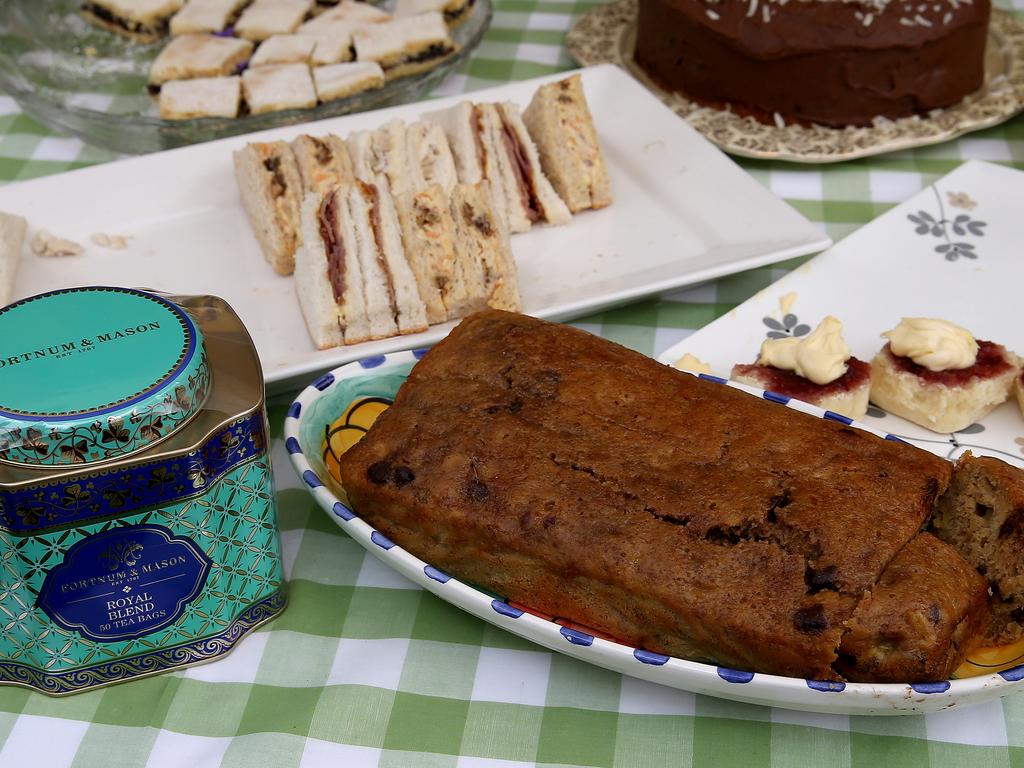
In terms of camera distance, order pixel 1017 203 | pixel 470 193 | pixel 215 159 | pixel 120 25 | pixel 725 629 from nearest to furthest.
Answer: pixel 725 629 → pixel 470 193 → pixel 1017 203 → pixel 215 159 → pixel 120 25

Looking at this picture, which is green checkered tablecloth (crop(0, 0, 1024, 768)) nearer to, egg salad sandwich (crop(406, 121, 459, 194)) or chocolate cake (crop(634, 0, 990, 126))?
egg salad sandwich (crop(406, 121, 459, 194))

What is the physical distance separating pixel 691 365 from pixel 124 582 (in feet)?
3.71

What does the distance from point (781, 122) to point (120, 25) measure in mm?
2215

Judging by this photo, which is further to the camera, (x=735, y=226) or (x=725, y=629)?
(x=735, y=226)

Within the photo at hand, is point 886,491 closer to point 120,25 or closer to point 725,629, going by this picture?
point 725,629

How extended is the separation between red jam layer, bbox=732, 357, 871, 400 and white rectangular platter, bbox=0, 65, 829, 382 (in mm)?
373

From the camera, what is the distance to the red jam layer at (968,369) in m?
2.07

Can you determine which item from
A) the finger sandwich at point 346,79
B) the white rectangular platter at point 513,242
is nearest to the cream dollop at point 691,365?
the white rectangular platter at point 513,242

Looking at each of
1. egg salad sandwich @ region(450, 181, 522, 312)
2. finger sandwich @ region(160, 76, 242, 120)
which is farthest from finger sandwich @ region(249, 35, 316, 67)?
egg salad sandwich @ region(450, 181, 522, 312)

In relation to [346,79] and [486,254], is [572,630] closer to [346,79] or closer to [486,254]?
[486,254]

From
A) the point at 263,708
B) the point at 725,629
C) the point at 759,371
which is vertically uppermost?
the point at 725,629

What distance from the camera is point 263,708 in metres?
1.72

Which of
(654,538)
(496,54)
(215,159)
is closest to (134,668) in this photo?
(654,538)

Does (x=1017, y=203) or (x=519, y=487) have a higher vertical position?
(x=519, y=487)
